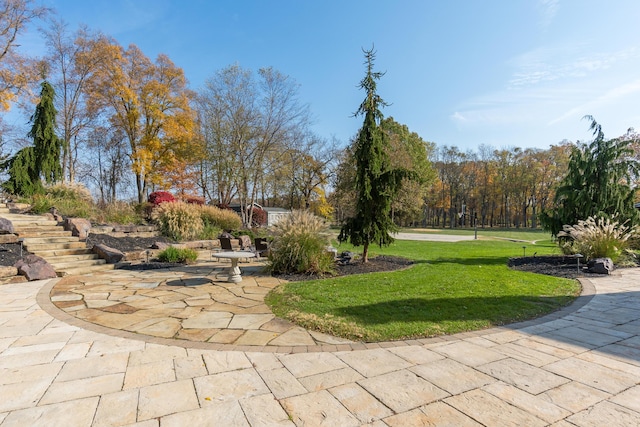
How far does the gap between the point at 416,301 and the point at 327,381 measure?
8.15 ft

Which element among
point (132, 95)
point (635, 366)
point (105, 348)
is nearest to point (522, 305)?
point (635, 366)

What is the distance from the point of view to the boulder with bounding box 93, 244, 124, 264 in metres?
7.77

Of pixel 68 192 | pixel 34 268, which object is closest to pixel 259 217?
pixel 68 192

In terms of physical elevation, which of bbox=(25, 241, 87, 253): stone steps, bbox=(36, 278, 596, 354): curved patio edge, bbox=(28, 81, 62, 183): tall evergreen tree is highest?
bbox=(28, 81, 62, 183): tall evergreen tree

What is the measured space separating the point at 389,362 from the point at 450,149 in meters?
44.5

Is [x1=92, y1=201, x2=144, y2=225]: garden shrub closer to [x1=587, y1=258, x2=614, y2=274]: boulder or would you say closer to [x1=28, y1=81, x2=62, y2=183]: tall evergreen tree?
[x1=28, y1=81, x2=62, y2=183]: tall evergreen tree

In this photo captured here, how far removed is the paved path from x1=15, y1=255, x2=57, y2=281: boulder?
3.09m

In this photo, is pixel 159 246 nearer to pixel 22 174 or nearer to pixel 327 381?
pixel 22 174

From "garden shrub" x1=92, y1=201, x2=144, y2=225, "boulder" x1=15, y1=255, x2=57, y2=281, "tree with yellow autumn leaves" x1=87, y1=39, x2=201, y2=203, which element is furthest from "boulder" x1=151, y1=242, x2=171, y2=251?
"tree with yellow autumn leaves" x1=87, y1=39, x2=201, y2=203

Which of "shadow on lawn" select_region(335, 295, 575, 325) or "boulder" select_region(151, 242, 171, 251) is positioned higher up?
"boulder" select_region(151, 242, 171, 251)

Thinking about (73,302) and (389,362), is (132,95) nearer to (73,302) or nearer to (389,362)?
(73,302)

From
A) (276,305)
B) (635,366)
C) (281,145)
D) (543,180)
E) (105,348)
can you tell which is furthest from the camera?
(543,180)

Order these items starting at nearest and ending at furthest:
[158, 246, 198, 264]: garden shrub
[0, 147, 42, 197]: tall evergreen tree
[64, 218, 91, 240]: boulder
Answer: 1. [158, 246, 198, 264]: garden shrub
2. [64, 218, 91, 240]: boulder
3. [0, 147, 42, 197]: tall evergreen tree

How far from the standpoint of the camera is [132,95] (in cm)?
1898
